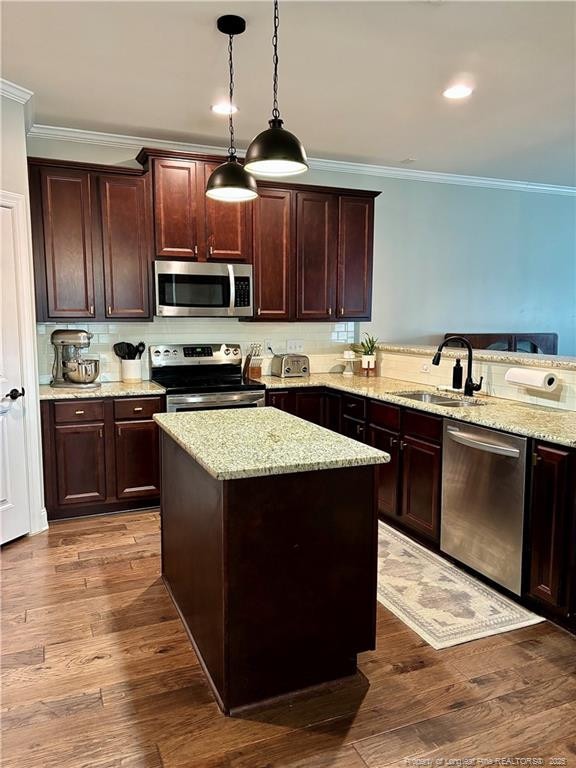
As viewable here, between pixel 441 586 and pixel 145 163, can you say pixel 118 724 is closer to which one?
pixel 441 586

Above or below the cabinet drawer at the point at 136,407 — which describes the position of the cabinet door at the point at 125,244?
above

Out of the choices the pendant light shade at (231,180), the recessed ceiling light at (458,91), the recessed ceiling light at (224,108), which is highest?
the recessed ceiling light at (224,108)

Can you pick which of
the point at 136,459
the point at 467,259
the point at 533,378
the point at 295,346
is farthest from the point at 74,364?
the point at 467,259

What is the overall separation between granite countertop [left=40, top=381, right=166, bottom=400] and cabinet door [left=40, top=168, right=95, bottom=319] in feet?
1.79

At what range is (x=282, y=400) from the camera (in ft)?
14.9

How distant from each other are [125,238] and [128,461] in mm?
1651

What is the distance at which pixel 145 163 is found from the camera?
418cm

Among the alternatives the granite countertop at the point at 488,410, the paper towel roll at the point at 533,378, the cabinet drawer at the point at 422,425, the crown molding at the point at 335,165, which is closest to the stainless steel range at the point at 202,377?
the granite countertop at the point at 488,410

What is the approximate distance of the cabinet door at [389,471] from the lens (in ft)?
12.2

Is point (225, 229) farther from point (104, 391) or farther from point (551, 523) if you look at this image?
point (551, 523)

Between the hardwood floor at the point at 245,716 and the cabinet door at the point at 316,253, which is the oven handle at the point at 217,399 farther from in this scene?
the hardwood floor at the point at 245,716

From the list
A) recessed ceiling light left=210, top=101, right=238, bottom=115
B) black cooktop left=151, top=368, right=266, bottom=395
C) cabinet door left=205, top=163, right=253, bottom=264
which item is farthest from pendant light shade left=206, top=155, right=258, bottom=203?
black cooktop left=151, top=368, right=266, bottom=395

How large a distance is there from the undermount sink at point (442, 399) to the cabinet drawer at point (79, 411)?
2114 mm

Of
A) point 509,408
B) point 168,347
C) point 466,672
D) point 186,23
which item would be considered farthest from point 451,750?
point 168,347
